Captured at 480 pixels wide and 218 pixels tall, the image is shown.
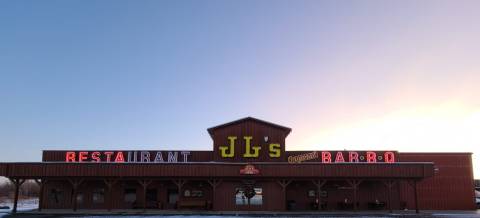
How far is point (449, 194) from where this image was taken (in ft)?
157

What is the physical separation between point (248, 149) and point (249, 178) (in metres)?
4.21

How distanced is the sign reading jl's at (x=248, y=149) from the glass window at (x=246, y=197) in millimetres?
3908

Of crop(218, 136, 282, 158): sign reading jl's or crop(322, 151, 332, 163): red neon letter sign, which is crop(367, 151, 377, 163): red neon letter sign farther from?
crop(218, 136, 282, 158): sign reading jl's

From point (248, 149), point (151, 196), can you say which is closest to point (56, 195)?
point (151, 196)

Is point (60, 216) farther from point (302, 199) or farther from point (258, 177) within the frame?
point (302, 199)

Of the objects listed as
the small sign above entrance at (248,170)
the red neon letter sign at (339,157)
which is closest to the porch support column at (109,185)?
the small sign above entrance at (248,170)

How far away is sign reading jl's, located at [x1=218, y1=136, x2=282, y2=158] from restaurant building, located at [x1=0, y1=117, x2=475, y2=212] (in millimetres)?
95

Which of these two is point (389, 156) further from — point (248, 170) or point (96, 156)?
point (96, 156)

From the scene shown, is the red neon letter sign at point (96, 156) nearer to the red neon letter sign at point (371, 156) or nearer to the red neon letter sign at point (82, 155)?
the red neon letter sign at point (82, 155)

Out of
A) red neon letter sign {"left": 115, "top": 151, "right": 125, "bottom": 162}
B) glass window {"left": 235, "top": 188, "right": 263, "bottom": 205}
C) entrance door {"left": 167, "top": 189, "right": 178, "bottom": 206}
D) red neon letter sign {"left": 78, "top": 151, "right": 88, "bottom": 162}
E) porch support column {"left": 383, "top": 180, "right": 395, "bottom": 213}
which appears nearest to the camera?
porch support column {"left": 383, "top": 180, "right": 395, "bottom": 213}

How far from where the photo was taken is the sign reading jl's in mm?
45906

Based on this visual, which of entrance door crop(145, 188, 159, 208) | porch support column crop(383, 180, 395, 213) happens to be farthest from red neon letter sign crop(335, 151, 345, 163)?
entrance door crop(145, 188, 159, 208)

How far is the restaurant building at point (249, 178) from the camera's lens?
136ft

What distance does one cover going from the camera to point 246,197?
42.9 m
